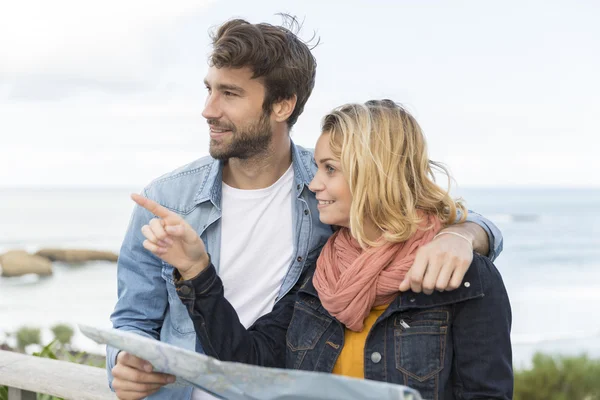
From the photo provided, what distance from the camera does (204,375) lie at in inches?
43.2

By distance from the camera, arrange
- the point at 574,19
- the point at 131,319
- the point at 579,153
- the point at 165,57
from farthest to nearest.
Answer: the point at 165,57 → the point at 579,153 → the point at 574,19 → the point at 131,319

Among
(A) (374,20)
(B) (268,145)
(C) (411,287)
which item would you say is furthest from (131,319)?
(A) (374,20)

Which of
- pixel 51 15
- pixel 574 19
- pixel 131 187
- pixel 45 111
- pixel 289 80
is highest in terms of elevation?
pixel 574 19

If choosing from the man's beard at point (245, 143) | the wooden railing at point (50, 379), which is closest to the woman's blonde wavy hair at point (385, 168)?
the man's beard at point (245, 143)

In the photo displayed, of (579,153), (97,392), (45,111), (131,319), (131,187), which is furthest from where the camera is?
(131,187)

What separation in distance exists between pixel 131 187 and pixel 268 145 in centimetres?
6324

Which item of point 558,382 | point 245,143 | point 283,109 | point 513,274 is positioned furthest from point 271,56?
point 513,274

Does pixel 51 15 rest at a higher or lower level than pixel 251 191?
higher

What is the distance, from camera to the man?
214 centimetres

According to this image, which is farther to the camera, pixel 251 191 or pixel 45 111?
pixel 45 111

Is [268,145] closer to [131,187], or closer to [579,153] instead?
[579,153]

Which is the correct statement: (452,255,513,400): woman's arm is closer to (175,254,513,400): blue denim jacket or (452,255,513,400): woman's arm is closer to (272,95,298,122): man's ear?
(175,254,513,400): blue denim jacket

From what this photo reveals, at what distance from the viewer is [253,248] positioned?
89.7 inches

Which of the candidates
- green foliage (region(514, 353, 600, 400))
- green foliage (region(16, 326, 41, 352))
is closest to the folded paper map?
green foliage (region(514, 353, 600, 400))
